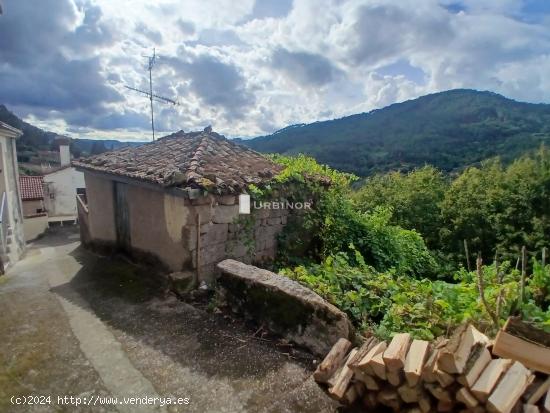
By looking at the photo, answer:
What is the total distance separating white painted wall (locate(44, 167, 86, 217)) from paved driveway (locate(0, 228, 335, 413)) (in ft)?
74.9

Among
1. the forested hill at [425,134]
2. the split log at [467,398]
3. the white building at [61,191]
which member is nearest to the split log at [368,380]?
the split log at [467,398]

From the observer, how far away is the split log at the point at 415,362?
2.42m

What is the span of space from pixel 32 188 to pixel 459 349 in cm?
3004

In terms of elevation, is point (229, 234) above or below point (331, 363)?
above

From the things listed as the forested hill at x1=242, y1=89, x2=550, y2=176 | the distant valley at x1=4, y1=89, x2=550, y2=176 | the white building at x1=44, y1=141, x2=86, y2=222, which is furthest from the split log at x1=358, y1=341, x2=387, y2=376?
the forested hill at x1=242, y1=89, x2=550, y2=176

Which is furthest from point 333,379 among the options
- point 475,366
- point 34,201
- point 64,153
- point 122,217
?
point 64,153

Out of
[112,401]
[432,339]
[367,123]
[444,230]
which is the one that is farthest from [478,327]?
[367,123]

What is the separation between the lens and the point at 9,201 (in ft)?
34.7

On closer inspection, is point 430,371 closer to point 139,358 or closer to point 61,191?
point 139,358

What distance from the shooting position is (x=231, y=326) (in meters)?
4.45

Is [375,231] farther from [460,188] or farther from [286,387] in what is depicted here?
[460,188]

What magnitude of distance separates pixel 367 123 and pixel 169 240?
7755 centimetres

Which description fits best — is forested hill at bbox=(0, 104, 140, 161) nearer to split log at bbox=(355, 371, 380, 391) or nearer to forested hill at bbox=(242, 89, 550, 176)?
forested hill at bbox=(242, 89, 550, 176)

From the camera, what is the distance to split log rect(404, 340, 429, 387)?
2416 mm
